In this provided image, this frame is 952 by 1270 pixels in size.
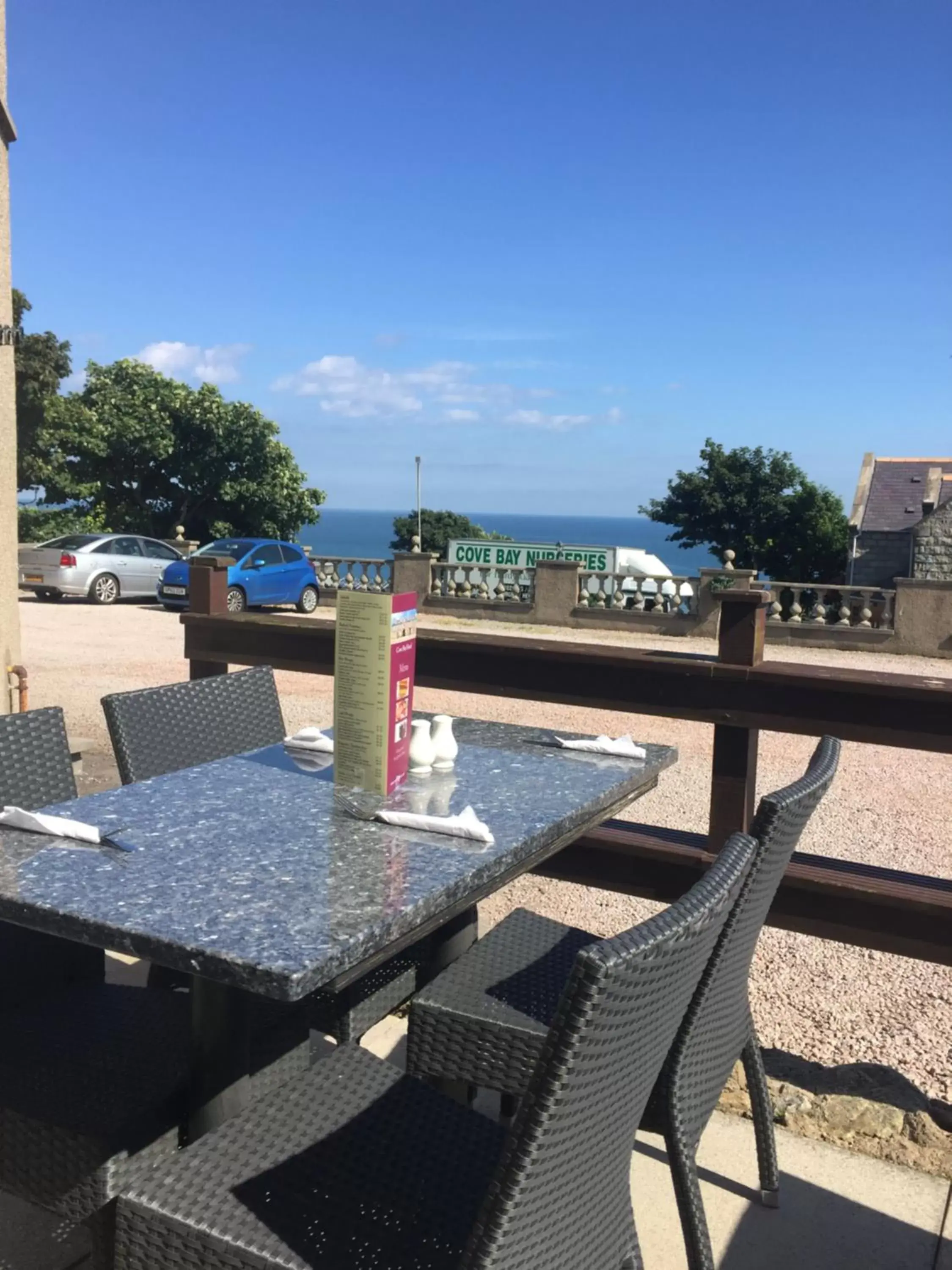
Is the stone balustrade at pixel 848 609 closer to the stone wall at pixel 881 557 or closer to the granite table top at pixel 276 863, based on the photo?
the stone wall at pixel 881 557

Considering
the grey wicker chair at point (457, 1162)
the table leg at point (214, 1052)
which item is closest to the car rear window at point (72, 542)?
the table leg at point (214, 1052)

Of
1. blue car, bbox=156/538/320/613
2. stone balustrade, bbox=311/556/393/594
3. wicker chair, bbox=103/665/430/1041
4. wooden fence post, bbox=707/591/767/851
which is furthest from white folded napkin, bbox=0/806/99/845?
stone balustrade, bbox=311/556/393/594

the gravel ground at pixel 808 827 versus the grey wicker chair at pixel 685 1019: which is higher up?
the grey wicker chair at pixel 685 1019

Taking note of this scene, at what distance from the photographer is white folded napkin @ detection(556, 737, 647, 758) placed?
3222 mm

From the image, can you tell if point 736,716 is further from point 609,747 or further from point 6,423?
point 6,423

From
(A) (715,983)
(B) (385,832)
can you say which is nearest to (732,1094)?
(A) (715,983)

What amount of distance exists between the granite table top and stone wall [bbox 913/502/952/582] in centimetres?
3459

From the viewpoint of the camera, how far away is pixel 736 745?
362 centimetres

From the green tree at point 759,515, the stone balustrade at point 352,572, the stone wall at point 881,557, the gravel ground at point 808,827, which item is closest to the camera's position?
the gravel ground at point 808,827

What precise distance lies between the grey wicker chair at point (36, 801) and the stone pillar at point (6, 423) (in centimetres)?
335

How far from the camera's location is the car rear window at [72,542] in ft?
69.8

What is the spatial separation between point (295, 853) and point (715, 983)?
2.79ft

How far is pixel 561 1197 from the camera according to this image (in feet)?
5.15

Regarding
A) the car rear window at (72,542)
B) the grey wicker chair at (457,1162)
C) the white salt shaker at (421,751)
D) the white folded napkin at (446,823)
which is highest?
the car rear window at (72,542)
